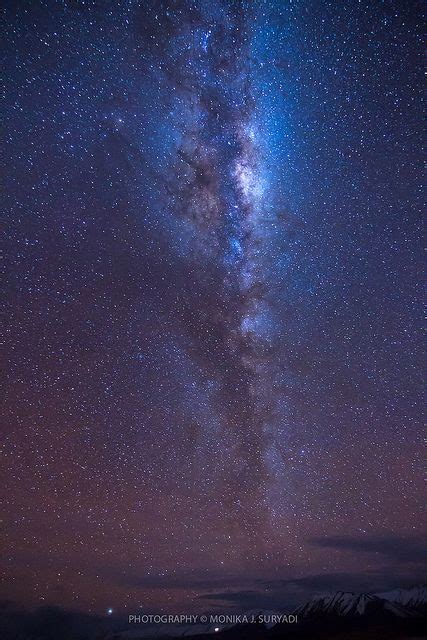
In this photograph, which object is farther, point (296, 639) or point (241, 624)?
point (241, 624)

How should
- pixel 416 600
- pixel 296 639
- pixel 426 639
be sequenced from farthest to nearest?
pixel 416 600
pixel 296 639
pixel 426 639

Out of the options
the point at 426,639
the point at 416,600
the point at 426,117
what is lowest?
the point at 416,600

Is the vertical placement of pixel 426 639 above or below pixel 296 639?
above

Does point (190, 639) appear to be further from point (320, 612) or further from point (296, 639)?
point (296, 639)

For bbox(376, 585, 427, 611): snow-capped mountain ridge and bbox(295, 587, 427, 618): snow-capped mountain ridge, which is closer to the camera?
bbox(295, 587, 427, 618): snow-capped mountain ridge

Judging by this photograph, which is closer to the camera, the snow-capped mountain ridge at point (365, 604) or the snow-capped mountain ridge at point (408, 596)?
the snow-capped mountain ridge at point (365, 604)

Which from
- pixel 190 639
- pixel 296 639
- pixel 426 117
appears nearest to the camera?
pixel 426 117

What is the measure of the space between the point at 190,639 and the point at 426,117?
184931 millimetres

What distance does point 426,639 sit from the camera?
114 feet

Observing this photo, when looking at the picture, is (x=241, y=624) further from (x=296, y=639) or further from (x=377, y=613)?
A: (x=296, y=639)

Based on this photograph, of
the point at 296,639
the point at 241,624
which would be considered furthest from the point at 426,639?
the point at 241,624

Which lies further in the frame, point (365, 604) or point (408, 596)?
point (408, 596)

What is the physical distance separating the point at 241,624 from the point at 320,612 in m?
35.3

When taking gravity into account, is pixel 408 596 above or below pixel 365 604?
below
